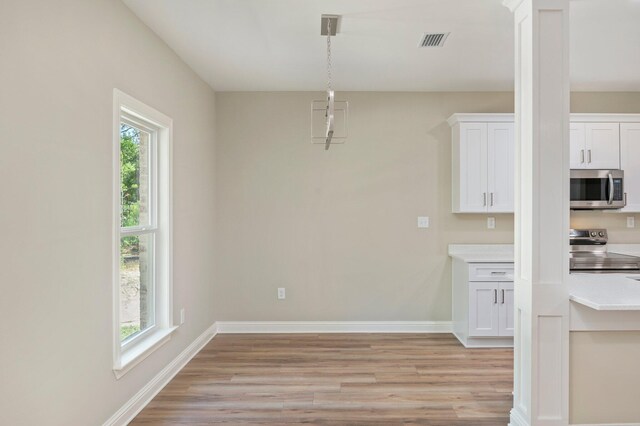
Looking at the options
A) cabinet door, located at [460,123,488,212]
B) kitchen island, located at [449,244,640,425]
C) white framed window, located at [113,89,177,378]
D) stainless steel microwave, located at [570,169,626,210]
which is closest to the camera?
kitchen island, located at [449,244,640,425]

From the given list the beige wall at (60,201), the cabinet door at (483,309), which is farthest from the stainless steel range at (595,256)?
the beige wall at (60,201)

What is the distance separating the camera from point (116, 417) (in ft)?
8.25

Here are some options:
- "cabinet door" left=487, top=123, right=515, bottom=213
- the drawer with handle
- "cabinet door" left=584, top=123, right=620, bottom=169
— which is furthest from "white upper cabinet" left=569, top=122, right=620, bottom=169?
the drawer with handle

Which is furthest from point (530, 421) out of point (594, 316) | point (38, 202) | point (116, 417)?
point (38, 202)

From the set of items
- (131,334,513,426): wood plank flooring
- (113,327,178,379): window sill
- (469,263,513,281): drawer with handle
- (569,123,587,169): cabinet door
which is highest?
(569,123,587,169): cabinet door

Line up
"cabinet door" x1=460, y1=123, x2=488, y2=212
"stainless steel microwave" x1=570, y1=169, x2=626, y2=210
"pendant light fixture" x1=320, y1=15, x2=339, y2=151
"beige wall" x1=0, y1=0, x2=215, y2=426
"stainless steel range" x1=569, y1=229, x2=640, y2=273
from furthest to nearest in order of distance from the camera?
"cabinet door" x1=460, y1=123, x2=488, y2=212 → "stainless steel microwave" x1=570, y1=169, x2=626, y2=210 → "stainless steel range" x1=569, y1=229, x2=640, y2=273 → "pendant light fixture" x1=320, y1=15, x2=339, y2=151 → "beige wall" x1=0, y1=0, x2=215, y2=426

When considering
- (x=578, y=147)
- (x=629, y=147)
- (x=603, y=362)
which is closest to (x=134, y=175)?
(x=603, y=362)

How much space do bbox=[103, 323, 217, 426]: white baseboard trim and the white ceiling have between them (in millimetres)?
2553

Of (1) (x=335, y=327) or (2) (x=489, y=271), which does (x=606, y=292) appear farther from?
(1) (x=335, y=327)

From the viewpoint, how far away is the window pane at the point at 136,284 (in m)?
2.88

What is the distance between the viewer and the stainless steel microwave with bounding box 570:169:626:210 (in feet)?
14.0

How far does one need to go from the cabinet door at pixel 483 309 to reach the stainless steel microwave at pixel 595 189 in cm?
128

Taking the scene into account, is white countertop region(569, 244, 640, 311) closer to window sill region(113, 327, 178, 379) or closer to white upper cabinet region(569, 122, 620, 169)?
white upper cabinet region(569, 122, 620, 169)

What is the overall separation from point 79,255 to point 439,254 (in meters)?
3.61
